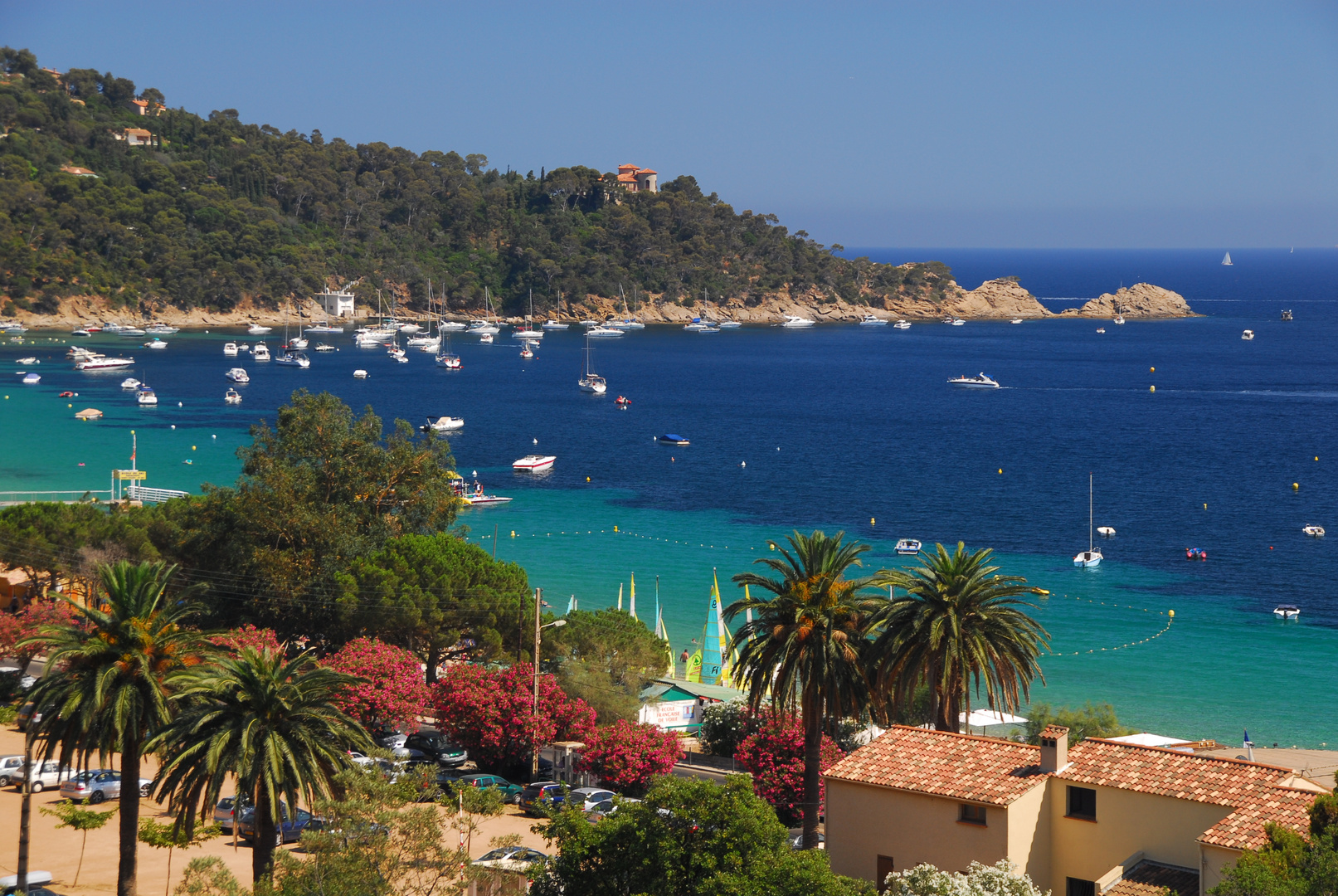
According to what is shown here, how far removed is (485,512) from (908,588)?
1956 inches

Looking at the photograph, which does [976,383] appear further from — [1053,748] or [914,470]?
[1053,748]

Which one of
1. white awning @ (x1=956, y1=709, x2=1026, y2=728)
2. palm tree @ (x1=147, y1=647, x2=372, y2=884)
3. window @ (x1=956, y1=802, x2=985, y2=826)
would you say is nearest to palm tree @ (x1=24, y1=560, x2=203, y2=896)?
palm tree @ (x1=147, y1=647, x2=372, y2=884)

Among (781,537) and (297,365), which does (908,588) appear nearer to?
(781,537)

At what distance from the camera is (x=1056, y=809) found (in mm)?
19953

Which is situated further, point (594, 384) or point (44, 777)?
point (594, 384)

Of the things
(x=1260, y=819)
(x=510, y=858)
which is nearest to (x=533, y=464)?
(x=510, y=858)

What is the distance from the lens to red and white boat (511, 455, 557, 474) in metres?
86.6

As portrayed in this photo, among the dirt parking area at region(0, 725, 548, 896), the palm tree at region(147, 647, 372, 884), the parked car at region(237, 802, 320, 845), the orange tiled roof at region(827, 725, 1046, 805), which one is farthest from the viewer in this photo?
the parked car at region(237, 802, 320, 845)

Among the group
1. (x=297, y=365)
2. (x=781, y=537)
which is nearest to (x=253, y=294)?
(x=297, y=365)

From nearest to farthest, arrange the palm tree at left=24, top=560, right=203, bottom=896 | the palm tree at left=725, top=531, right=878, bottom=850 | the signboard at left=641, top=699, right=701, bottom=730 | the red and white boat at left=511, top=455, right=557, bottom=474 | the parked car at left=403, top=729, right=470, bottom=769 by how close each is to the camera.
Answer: the palm tree at left=24, top=560, right=203, bottom=896
the palm tree at left=725, top=531, right=878, bottom=850
the parked car at left=403, top=729, right=470, bottom=769
the signboard at left=641, top=699, right=701, bottom=730
the red and white boat at left=511, top=455, right=557, bottom=474

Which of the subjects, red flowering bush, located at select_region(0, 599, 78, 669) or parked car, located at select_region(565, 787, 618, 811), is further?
red flowering bush, located at select_region(0, 599, 78, 669)

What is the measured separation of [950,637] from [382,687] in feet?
48.0

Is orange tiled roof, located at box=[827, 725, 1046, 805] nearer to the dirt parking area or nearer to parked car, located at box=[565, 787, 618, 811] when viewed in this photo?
the dirt parking area

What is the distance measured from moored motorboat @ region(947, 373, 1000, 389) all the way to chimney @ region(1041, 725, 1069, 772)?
11994cm
